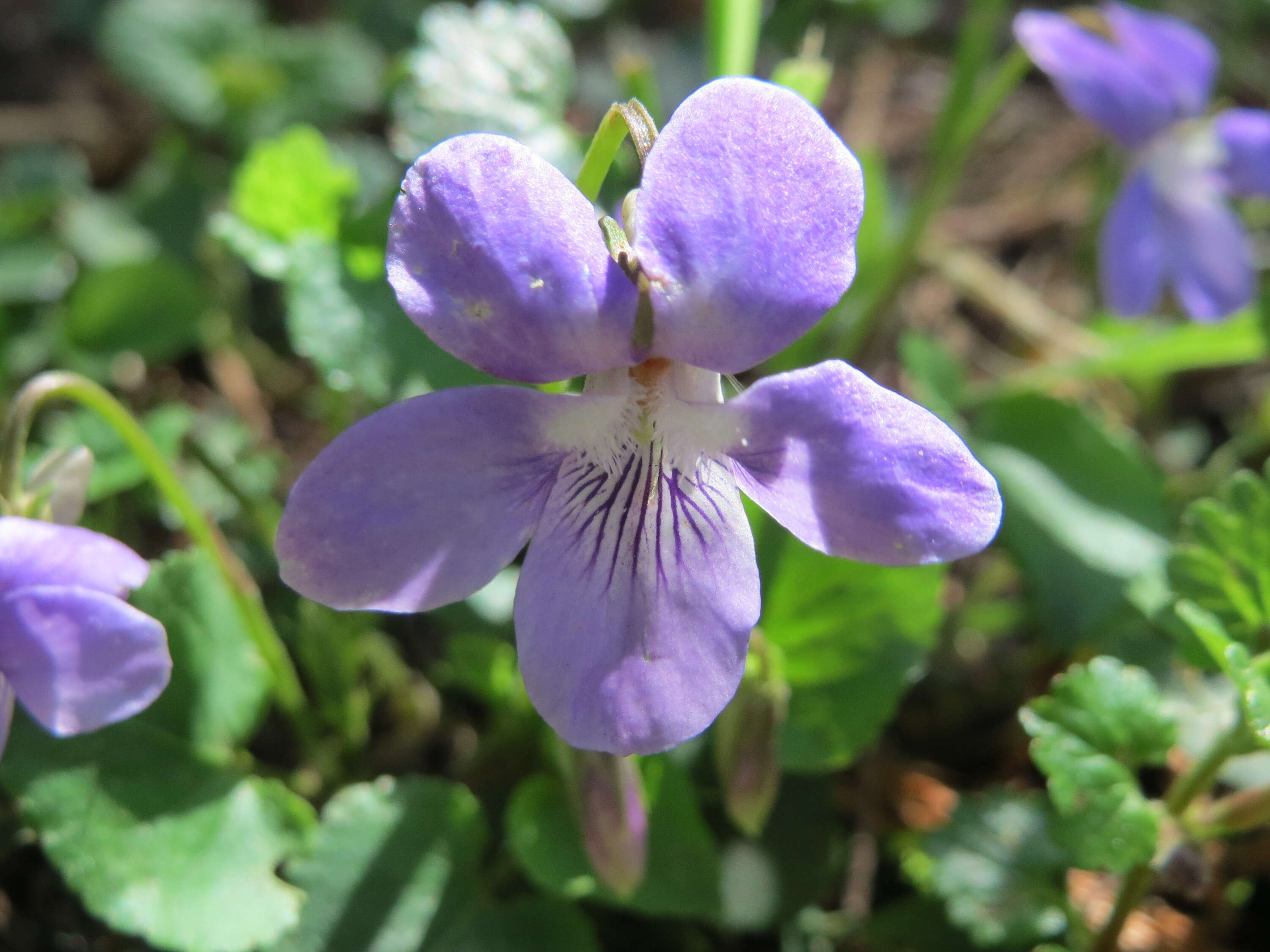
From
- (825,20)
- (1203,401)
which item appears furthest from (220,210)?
(1203,401)

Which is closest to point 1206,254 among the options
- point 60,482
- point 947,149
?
point 947,149

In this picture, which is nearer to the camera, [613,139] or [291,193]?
[613,139]

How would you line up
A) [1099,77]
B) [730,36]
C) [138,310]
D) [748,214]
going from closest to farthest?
[748,214] < [730,36] < [1099,77] < [138,310]

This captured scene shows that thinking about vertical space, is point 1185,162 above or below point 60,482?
above

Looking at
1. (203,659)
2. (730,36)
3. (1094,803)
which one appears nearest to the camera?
(1094,803)

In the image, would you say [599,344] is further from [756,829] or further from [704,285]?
[756,829]

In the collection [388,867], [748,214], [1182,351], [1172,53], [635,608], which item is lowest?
[388,867]

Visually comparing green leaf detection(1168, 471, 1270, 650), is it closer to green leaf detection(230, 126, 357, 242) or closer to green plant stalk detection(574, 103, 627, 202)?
green plant stalk detection(574, 103, 627, 202)

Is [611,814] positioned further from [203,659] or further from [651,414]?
[203,659]

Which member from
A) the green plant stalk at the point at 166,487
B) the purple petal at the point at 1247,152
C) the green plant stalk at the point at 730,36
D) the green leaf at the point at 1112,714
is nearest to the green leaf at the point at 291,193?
the green plant stalk at the point at 166,487
